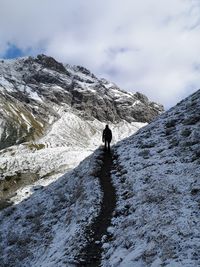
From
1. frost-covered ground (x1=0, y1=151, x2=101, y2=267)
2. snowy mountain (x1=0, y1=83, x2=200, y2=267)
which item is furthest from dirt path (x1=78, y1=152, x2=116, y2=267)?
frost-covered ground (x1=0, y1=151, x2=101, y2=267)

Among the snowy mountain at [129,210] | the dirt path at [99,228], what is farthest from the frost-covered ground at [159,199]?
the dirt path at [99,228]

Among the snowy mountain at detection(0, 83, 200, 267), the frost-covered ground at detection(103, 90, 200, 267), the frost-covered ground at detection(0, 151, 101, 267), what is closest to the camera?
the frost-covered ground at detection(103, 90, 200, 267)

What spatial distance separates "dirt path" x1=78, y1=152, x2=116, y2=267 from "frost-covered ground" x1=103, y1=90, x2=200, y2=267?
58 centimetres

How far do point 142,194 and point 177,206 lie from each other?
455 centimetres

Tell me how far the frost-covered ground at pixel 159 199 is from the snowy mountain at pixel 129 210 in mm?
53

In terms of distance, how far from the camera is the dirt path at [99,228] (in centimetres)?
2345

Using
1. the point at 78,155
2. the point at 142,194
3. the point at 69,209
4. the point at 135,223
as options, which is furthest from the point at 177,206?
the point at 78,155

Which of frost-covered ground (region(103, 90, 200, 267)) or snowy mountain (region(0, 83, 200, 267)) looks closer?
frost-covered ground (region(103, 90, 200, 267))

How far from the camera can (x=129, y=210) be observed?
2709cm

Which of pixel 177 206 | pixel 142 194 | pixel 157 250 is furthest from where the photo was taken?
pixel 142 194

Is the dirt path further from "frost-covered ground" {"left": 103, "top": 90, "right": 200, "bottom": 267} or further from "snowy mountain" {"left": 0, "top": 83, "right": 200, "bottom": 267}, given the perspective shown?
"frost-covered ground" {"left": 103, "top": 90, "right": 200, "bottom": 267}

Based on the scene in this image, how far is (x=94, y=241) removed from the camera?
2525 cm

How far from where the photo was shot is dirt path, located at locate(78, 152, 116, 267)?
23.5 m

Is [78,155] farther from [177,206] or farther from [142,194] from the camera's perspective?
[177,206]
